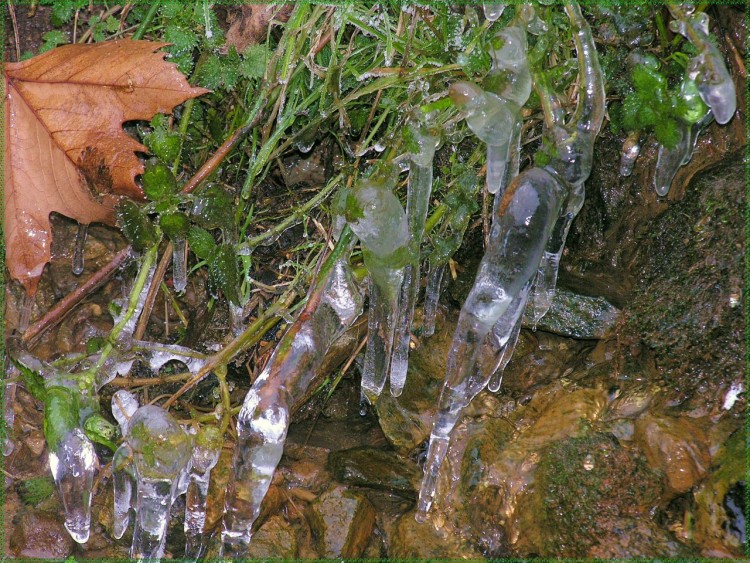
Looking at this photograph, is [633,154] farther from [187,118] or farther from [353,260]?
[187,118]

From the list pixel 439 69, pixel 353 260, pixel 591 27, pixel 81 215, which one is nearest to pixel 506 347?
pixel 353 260

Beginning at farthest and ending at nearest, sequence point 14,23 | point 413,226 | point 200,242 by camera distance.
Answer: point 14,23 < point 200,242 < point 413,226

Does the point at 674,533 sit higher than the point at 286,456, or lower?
higher

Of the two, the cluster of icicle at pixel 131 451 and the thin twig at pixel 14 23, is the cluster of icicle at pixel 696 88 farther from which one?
the thin twig at pixel 14 23

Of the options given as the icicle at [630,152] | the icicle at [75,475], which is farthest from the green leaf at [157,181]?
the icicle at [630,152]

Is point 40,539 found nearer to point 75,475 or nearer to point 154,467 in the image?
point 75,475

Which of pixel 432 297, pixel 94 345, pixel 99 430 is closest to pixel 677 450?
pixel 432 297

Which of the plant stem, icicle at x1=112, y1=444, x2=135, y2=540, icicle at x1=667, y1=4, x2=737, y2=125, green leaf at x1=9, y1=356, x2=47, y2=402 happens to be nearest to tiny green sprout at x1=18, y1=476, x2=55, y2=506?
icicle at x1=112, y1=444, x2=135, y2=540
